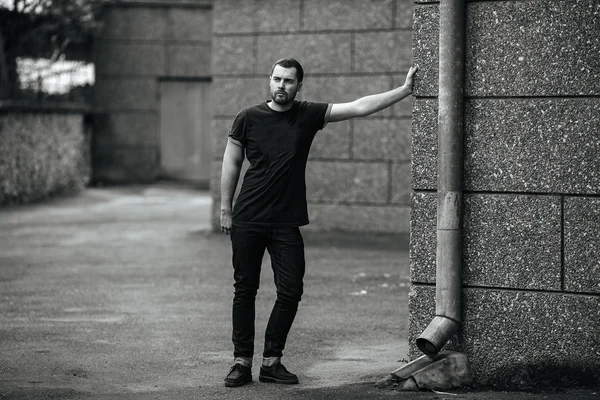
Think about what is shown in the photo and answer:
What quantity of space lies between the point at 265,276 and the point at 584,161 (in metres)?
5.42

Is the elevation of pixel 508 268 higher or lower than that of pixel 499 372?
higher

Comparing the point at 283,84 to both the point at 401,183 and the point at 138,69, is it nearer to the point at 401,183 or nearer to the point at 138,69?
the point at 401,183

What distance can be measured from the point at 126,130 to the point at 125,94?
0.70m

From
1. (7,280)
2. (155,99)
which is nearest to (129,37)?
(155,99)

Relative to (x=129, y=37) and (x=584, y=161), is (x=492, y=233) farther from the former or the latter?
(x=129, y=37)

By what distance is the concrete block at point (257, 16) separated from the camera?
1418cm

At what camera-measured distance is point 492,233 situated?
20.9ft

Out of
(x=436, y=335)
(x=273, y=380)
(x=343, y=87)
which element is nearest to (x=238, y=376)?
(x=273, y=380)

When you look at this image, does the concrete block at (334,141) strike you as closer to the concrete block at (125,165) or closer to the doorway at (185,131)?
the doorway at (185,131)

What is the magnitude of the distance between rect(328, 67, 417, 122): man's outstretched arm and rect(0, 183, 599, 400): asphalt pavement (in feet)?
4.97

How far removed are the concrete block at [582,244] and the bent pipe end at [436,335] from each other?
2.14 feet

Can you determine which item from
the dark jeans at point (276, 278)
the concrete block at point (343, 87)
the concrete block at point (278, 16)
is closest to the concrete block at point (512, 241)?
the dark jeans at point (276, 278)

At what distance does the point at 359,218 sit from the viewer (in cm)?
1417

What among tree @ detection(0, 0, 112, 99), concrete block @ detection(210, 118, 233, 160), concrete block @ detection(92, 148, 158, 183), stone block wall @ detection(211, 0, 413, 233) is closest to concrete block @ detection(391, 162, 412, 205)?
stone block wall @ detection(211, 0, 413, 233)
